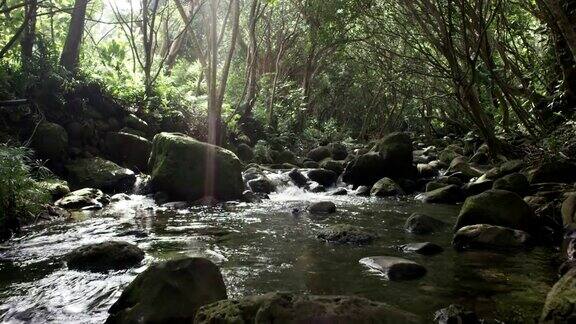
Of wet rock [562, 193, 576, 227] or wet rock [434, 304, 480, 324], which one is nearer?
wet rock [434, 304, 480, 324]

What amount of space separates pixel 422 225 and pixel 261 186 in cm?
633

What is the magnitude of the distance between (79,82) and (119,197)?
15.1ft

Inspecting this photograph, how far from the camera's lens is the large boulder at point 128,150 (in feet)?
45.4

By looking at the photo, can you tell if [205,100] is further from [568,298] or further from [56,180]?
[568,298]

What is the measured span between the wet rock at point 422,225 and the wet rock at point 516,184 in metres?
2.33

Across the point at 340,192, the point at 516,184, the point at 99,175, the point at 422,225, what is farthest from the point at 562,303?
the point at 99,175

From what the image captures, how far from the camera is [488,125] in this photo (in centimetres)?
1216

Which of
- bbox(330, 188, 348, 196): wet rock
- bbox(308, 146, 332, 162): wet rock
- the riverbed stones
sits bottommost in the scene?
the riverbed stones

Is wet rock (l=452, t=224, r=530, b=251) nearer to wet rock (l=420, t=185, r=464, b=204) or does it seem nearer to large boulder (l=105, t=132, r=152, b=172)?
wet rock (l=420, t=185, r=464, b=204)

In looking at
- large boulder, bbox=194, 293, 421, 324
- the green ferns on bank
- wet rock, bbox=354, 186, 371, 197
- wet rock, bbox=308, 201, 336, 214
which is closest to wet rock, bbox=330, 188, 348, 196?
wet rock, bbox=354, 186, 371, 197

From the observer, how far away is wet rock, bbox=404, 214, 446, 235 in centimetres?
794

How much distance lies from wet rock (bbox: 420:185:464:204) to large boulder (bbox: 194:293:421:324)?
8338 millimetres

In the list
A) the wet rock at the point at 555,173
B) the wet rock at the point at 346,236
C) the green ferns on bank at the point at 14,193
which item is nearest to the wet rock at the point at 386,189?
the wet rock at the point at 555,173

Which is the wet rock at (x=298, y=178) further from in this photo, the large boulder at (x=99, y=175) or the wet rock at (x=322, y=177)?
the large boulder at (x=99, y=175)
